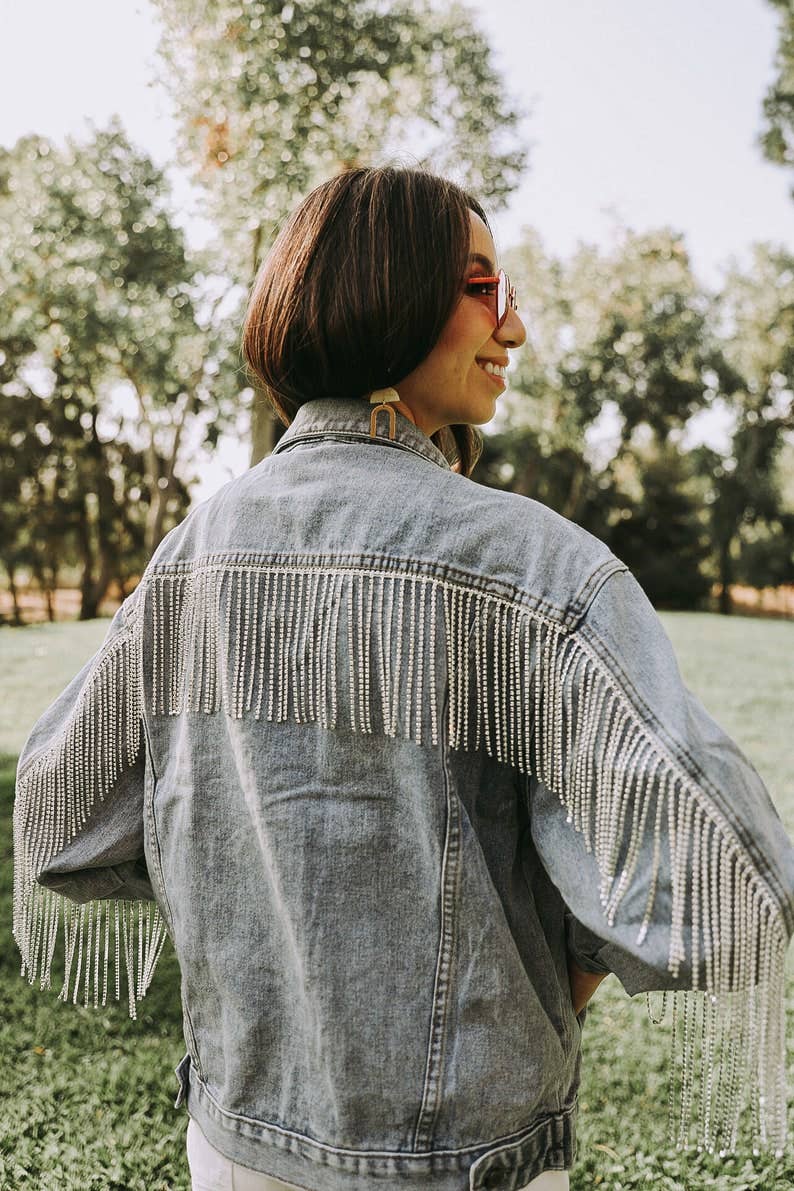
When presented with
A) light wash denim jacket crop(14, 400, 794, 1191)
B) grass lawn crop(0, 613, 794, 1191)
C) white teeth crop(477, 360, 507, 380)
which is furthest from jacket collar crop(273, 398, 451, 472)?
grass lawn crop(0, 613, 794, 1191)

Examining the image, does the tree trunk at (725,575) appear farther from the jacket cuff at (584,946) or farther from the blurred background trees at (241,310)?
→ the jacket cuff at (584,946)

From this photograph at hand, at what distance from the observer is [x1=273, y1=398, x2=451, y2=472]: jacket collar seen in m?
1.22

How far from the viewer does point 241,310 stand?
10.0 meters

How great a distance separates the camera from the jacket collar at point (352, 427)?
1.22 metres

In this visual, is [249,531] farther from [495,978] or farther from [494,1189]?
[494,1189]

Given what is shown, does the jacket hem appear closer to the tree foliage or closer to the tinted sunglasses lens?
the tinted sunglasses lens

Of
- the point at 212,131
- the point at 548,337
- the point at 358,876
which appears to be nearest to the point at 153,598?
the point at 358,876

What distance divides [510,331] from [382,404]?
0.20 meters

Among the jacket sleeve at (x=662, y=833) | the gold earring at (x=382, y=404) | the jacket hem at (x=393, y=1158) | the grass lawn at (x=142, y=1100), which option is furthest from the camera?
the grass lawn at (x=142, y=1100)

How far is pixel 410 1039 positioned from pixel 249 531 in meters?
0.62

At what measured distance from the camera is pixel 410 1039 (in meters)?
1.11

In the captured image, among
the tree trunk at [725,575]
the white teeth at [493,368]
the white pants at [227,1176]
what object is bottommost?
the tree trunk at [725,575]

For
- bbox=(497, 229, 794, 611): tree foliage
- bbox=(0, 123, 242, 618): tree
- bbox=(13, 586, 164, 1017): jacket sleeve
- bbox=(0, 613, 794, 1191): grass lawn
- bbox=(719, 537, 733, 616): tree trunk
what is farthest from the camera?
bbox=(719, 537, 733, 616): tree trunk

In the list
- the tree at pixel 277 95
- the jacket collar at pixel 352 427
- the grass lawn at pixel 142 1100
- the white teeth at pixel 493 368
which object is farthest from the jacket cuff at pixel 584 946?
the tree at pixel 277 95
